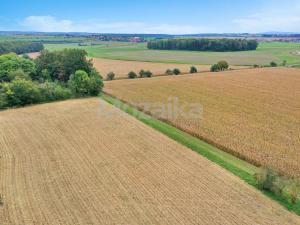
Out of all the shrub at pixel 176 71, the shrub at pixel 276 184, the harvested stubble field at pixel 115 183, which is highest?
the shrub at pixel 176 71

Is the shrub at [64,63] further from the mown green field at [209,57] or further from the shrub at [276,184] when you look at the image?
the mown green field at [209,57]

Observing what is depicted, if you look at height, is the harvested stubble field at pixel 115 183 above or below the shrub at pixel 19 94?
below

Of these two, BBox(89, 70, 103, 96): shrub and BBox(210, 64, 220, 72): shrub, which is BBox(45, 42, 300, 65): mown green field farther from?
BBox(89, 70, 103, 96): shrub

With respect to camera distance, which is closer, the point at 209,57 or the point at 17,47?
the point at 209,57

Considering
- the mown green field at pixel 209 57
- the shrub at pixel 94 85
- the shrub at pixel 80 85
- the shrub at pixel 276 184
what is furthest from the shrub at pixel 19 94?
the mown green field at pixel 209 57

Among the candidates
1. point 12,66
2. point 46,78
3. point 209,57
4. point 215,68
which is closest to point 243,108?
point 46,78

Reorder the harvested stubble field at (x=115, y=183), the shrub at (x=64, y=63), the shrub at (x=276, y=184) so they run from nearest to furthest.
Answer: the harvested stubble field at (x=115, y=183), the shrub at (x=276, y=184), the shrub at (x=64, y=63)

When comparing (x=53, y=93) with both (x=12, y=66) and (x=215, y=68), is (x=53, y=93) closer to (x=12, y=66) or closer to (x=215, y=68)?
(x=12, y=66)

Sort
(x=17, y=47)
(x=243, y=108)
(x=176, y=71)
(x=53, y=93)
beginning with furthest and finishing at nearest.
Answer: (x=17, y=47)
(x=176, y=71)
(x=53, y=93)
(x=243, y=108)
